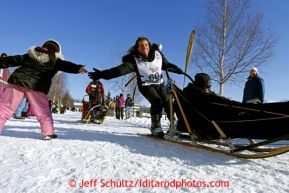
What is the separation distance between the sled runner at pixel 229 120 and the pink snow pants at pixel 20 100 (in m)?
1.79

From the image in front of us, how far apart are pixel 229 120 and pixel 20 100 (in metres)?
2.62

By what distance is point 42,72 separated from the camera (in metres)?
2.96

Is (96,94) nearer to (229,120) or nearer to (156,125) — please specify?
(156,125)

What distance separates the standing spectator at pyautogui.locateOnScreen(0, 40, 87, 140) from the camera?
282 centimetres

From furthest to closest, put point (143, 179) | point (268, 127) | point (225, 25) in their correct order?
point (225, 25) → point (268, 127) → point (143, 179)

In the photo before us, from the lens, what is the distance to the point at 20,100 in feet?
9.43

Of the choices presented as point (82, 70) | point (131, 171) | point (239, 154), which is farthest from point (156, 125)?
point (131, 171)

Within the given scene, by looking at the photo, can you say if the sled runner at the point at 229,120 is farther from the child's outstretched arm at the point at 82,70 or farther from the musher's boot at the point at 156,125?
the child's outstretched arm at the point at 82,70

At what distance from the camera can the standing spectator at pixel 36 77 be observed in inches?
111

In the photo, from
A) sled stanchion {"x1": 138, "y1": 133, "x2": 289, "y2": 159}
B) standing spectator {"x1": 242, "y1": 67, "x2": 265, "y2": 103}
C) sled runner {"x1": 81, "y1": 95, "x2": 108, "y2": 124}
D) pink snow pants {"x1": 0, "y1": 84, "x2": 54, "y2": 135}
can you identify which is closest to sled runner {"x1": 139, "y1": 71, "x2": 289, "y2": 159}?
sled stanchion {"x1": 138, "y1": 133, "x2": 289, "y2": 159}

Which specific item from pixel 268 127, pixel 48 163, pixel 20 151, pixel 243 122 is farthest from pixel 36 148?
pixel 268 127

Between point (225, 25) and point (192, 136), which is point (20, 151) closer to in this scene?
point (192, 136)

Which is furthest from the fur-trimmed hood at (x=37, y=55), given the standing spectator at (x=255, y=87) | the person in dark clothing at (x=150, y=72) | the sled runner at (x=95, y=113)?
the standing spectator at (x=255, y=87)

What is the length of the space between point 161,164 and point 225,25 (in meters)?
11.7
